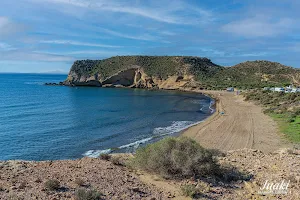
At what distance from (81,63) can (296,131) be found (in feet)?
362

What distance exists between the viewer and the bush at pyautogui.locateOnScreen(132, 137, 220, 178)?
1024cm

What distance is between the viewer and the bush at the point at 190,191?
866cm

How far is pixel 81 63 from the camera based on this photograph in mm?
122375

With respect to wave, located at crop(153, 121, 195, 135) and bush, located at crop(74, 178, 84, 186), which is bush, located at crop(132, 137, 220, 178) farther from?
wave, located at crop(153, 121, 195, 135)

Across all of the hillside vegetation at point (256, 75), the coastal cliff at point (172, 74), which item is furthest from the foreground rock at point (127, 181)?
the hillside vegetation at point (256, 75)

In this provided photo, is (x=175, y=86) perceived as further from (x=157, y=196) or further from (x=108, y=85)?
(x=157, y=196)

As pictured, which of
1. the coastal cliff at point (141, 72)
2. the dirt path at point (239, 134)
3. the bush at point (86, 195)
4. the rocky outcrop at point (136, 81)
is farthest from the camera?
the coastal cliff at point (141, 72)

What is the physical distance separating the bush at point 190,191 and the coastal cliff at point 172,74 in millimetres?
83729

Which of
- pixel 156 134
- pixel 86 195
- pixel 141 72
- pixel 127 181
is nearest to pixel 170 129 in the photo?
pixel 156 134

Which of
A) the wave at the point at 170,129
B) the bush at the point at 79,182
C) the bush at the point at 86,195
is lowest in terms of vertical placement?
the wave at the point at 170,129

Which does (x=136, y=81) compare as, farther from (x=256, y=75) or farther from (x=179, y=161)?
(x=179, y=161)

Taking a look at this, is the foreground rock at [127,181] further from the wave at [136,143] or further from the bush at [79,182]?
the wave at [136,143]

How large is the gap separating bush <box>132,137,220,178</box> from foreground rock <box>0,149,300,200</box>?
385 mm

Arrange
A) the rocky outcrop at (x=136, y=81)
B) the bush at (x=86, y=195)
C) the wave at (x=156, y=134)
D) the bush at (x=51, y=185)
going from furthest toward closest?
the rocky outcrop at (x=136, y=81) < the wave at (x=156, y=134) < the bush at (x=51, y=185) < the bush at (x=86, y=195)
